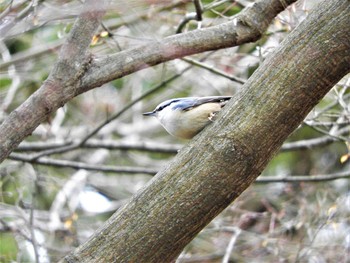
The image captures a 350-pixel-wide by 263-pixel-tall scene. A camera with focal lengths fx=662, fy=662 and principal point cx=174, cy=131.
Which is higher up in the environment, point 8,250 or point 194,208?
point 8,250

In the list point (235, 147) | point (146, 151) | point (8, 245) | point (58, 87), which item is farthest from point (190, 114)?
point (8, 245)

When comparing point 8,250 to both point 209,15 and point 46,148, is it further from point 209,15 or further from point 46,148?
point 209,15

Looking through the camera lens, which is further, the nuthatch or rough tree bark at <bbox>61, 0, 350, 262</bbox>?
the nuthatch

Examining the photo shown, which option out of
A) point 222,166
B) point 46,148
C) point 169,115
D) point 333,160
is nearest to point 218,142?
point 222,166

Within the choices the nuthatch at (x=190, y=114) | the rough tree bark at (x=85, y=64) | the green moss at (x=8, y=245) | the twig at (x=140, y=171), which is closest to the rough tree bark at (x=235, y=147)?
the nuthatch at (x=190, y=114)

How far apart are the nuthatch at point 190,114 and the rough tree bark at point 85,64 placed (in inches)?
8.9

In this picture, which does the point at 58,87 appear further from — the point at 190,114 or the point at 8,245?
the point at 8,245

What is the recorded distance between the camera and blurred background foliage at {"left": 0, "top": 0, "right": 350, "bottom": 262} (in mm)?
4289

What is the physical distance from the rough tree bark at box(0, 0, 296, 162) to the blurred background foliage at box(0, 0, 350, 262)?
21 centimetres

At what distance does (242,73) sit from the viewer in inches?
217

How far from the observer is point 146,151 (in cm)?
566

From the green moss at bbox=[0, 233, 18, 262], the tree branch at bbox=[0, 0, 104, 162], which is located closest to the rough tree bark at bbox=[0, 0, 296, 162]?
the tree branch at bbox=[0, 0, 104, 162]

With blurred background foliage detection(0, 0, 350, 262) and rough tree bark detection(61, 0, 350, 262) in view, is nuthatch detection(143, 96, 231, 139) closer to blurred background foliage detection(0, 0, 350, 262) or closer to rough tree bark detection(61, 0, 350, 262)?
rough tree bark detection(61, 0, 350, 262)

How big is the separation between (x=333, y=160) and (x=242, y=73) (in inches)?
84.3
